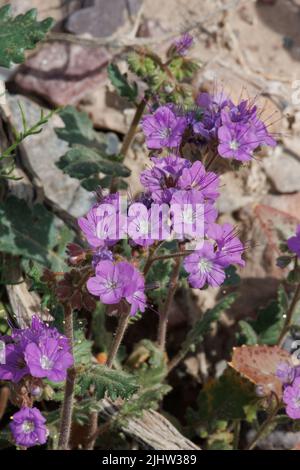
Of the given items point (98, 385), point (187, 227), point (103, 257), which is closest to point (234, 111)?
point (187, 227)

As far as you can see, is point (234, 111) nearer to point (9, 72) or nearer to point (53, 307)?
point (53, 307)

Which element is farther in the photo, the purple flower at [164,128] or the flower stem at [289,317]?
the flower stem at [289,317]

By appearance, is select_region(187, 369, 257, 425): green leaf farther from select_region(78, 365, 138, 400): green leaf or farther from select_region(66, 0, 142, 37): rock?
select_region(66, 0, 142, 37): rock

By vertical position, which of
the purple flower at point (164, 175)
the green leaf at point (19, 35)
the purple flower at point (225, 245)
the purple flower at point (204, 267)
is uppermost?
the green leaf at point (19, 35)

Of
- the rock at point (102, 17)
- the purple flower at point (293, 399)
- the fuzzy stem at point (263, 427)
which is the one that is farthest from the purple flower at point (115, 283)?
the rock at point (102, 17)

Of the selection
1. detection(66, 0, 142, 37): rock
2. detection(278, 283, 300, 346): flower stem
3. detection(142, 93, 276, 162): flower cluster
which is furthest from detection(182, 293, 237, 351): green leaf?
detection(66, 0, 142, 37): rock

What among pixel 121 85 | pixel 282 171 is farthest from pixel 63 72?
pixel 282 171

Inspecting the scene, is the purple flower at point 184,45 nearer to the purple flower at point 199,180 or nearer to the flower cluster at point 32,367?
the purple flower at point 199,180
